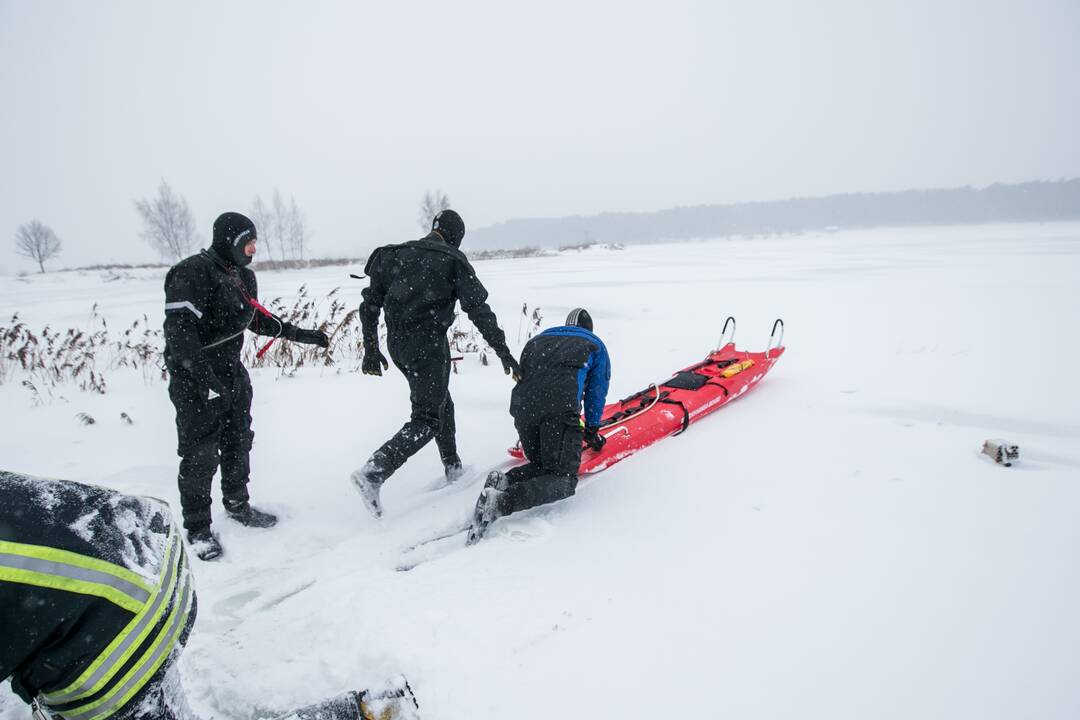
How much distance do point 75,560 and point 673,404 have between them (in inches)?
147

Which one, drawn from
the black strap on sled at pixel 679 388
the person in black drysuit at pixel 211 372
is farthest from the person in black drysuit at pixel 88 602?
the black strap on sled at pixel 679 388

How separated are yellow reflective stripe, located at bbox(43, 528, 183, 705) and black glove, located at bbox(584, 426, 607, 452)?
8.32ft

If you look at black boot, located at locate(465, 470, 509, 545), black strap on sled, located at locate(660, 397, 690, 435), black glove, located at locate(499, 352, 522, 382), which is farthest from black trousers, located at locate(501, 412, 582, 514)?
black strap on sled, located at locate(660, 397, 690, 435)

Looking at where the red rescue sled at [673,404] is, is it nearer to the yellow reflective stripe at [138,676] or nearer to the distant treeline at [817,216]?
the yellow reflective stripe at [138,676]

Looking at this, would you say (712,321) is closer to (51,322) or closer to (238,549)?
(238,549)

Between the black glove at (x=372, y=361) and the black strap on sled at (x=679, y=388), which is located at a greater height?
the black glove at (x=372, y=361)

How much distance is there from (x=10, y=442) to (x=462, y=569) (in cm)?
416

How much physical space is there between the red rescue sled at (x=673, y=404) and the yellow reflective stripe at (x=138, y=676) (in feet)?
8.43

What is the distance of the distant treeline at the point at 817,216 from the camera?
8919 centimetres

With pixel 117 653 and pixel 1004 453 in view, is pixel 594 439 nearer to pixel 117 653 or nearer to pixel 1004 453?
pixel 1004 453

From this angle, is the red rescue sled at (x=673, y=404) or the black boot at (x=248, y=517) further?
the red rescue sled at (x=673, y=404)

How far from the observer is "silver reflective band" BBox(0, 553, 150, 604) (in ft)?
2.81

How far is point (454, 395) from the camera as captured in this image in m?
5.48

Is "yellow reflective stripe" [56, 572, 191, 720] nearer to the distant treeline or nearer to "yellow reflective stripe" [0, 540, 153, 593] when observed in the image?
"yellow reflective stripe" [0, 540, 153, 593]
